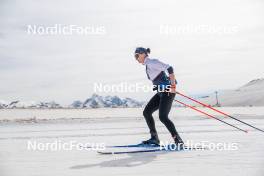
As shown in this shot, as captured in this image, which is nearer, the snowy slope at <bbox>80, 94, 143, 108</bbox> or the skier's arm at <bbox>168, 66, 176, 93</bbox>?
the skier's arm at <bbox>168, 66, 176, 93</bbox>

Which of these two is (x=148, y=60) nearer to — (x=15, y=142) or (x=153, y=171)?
(x=153, y=171)

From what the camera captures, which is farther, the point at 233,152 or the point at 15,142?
the point at 15,142

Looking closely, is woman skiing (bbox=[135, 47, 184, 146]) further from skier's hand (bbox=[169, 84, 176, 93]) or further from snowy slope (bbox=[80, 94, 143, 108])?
snowy slope (bbox=[80, 94, 143, 108])

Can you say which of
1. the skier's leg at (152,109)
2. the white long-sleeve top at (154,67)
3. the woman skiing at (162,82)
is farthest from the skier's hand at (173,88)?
the skier's leg at (152,109)

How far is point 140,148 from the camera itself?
279 inches

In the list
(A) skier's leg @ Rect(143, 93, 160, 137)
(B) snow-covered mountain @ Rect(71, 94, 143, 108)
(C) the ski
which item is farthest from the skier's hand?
(B) snow-covered mountain @ Rect(71, 94, 143, 108)

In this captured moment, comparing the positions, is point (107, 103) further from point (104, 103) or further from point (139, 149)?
point (139, 149)

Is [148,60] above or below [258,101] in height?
above

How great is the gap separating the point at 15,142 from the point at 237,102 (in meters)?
27.3

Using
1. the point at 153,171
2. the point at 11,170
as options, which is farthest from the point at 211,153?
the point at 11,170

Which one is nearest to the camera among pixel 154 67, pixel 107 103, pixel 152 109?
pixel 154 67

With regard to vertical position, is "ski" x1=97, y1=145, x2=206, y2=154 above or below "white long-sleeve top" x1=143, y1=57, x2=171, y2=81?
below

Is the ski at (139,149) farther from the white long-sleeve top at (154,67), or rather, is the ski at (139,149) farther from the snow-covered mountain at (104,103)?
the snow-covered mountain at (104,103)

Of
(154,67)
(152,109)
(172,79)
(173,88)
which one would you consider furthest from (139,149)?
(154,67)
